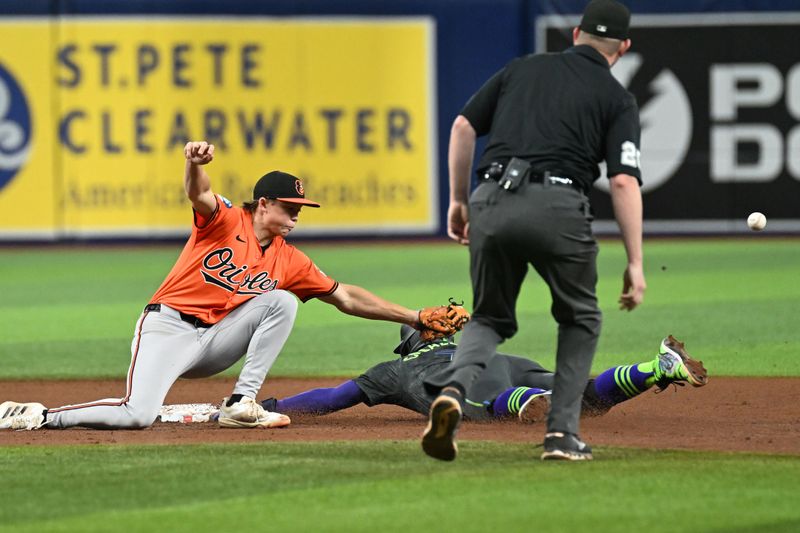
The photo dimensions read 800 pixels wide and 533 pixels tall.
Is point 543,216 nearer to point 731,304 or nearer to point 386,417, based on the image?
point 386,417

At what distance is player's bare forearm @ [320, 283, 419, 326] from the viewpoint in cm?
719

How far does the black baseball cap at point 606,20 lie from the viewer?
227 inches

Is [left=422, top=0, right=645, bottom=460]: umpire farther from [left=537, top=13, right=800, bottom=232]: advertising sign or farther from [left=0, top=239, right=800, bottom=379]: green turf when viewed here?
[left=537, top=13, right=800, bottom=232]: advertising sign

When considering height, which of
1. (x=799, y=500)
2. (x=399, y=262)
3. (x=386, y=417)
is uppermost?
(x=799, y=500)

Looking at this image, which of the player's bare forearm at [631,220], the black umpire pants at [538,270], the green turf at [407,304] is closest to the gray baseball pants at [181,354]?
the black umpire pants at [538,270]

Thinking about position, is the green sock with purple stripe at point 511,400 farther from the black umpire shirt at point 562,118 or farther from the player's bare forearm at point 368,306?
the black umpire shirt at point 562,118

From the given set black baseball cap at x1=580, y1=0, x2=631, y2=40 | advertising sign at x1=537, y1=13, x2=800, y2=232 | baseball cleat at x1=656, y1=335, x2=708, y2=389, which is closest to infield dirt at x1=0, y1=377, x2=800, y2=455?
baseball cleat at x1=656, y1=335, x2=708, y2=389

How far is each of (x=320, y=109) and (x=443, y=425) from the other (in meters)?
15.4

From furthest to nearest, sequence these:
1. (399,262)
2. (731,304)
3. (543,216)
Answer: (399,262) < (731,304) < (543,216)

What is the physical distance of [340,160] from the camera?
2042cm

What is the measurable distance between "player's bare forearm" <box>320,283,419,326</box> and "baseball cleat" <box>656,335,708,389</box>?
4.11 ft

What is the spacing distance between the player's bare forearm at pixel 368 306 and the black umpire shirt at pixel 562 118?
1.58 m

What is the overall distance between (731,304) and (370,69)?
890 centimetres

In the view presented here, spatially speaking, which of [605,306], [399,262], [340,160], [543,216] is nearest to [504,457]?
[543,216]
